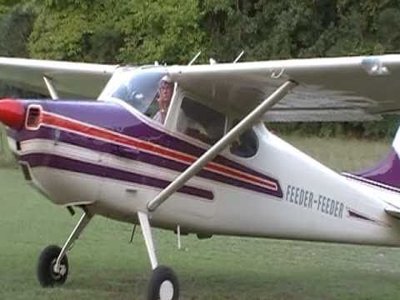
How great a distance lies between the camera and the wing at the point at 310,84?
8.18 meters

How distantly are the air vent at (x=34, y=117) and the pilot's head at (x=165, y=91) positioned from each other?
1.23m

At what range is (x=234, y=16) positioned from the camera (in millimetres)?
45312

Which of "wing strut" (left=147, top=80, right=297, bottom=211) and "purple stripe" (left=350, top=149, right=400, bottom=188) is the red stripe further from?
"purple stripe" (left=350, top=149, right=400, bottom=188)

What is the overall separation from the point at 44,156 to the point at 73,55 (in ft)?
133

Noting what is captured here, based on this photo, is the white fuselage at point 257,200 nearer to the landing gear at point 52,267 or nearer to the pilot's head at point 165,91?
the pilot's head at point 165,91

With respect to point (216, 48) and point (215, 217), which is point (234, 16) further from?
point (215, 217)

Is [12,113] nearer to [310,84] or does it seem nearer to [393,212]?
[310,84]

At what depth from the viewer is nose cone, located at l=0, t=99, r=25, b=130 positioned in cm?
797

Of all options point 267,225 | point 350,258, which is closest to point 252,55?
point 350,258

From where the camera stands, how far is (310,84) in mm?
8641

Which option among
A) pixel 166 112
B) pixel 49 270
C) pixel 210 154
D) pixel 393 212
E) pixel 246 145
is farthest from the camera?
pixel 393 212

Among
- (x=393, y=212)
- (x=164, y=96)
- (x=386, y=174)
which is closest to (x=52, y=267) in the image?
(x=164, y=96)

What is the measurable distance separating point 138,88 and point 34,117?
1153 mm

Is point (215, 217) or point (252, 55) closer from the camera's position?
point (215, 217)
